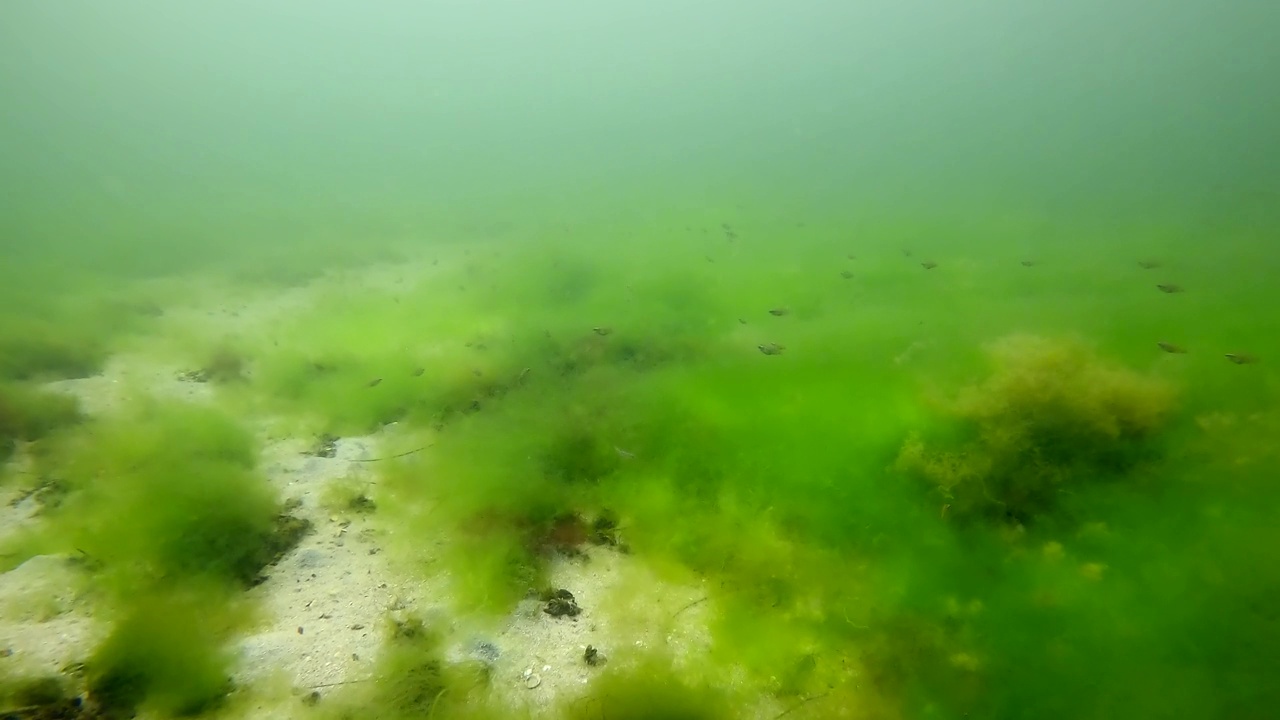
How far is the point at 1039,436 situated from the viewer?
546 centimetres

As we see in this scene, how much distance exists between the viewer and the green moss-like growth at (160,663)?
3.77m

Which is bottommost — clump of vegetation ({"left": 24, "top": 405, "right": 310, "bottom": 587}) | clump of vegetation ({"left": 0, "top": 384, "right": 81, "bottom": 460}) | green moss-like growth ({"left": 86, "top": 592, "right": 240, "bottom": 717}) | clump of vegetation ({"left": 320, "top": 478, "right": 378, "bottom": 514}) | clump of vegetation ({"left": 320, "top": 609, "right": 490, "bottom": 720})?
clump of vegetation ({"left": 320, "top": 609, "right": 490, "bottom": 720})

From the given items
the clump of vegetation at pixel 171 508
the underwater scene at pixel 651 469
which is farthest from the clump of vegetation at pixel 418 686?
the clump of vegetation at pixel 171 508

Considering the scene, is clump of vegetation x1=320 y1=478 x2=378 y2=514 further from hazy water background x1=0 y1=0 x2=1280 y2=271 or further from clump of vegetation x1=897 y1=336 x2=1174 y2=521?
hazy water background x1=0 y1=0 x2=1280 y2=271

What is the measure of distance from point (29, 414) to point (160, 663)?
4.93 m

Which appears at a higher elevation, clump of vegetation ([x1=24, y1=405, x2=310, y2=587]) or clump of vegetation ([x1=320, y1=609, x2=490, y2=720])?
clump of vegetation ([x1=24, y1=405, x2=310, y2=587])

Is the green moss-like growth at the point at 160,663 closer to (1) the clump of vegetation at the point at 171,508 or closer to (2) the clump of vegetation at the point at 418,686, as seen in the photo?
(1) the clump of vegetation at the point at 171,508

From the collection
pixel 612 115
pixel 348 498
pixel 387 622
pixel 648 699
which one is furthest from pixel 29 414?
pixel 612 115

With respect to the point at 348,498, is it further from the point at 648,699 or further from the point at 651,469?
the point at 648,699

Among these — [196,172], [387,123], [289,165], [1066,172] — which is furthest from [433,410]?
[387,123]

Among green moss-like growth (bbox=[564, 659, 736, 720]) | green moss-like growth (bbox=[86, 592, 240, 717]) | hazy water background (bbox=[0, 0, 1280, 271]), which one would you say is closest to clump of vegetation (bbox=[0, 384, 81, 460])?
green moss-like growth (bbox=[86, 592, 240, 717])

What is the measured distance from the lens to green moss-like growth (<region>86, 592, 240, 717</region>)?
148 inches

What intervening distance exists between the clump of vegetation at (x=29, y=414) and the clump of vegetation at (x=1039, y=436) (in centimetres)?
976

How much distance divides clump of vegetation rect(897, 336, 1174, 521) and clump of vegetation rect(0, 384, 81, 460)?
976 cm
